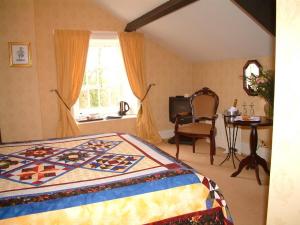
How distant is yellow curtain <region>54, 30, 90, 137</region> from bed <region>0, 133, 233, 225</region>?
2233 mm

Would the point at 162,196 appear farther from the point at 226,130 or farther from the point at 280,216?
the point at 226,130

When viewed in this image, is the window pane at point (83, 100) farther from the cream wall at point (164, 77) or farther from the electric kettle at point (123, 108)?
the cream wall at point (164, 77)

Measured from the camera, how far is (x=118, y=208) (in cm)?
150

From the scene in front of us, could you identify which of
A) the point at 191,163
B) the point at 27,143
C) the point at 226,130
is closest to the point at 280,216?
the point at 27,143

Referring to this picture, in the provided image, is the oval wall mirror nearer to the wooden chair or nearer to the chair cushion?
the wooden chair

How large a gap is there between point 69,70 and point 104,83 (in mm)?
835

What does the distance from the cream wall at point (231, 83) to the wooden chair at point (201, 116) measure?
0.44 metres

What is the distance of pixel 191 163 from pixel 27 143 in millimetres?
2257

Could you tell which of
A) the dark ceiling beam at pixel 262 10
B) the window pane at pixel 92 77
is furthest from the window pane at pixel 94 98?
the dark ceiling beam at pixel 262 10

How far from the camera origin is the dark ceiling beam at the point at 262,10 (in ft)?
8.32

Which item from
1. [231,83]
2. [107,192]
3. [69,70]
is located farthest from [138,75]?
[107,192]

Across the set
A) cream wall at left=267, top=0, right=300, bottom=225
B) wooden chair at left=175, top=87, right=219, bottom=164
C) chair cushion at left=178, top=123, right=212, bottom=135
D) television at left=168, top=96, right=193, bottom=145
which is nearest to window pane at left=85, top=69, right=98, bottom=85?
television at left=168, top=96, right=193, bottom=145

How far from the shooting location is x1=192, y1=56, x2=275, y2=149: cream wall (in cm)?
384

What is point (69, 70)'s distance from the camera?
172 inches
